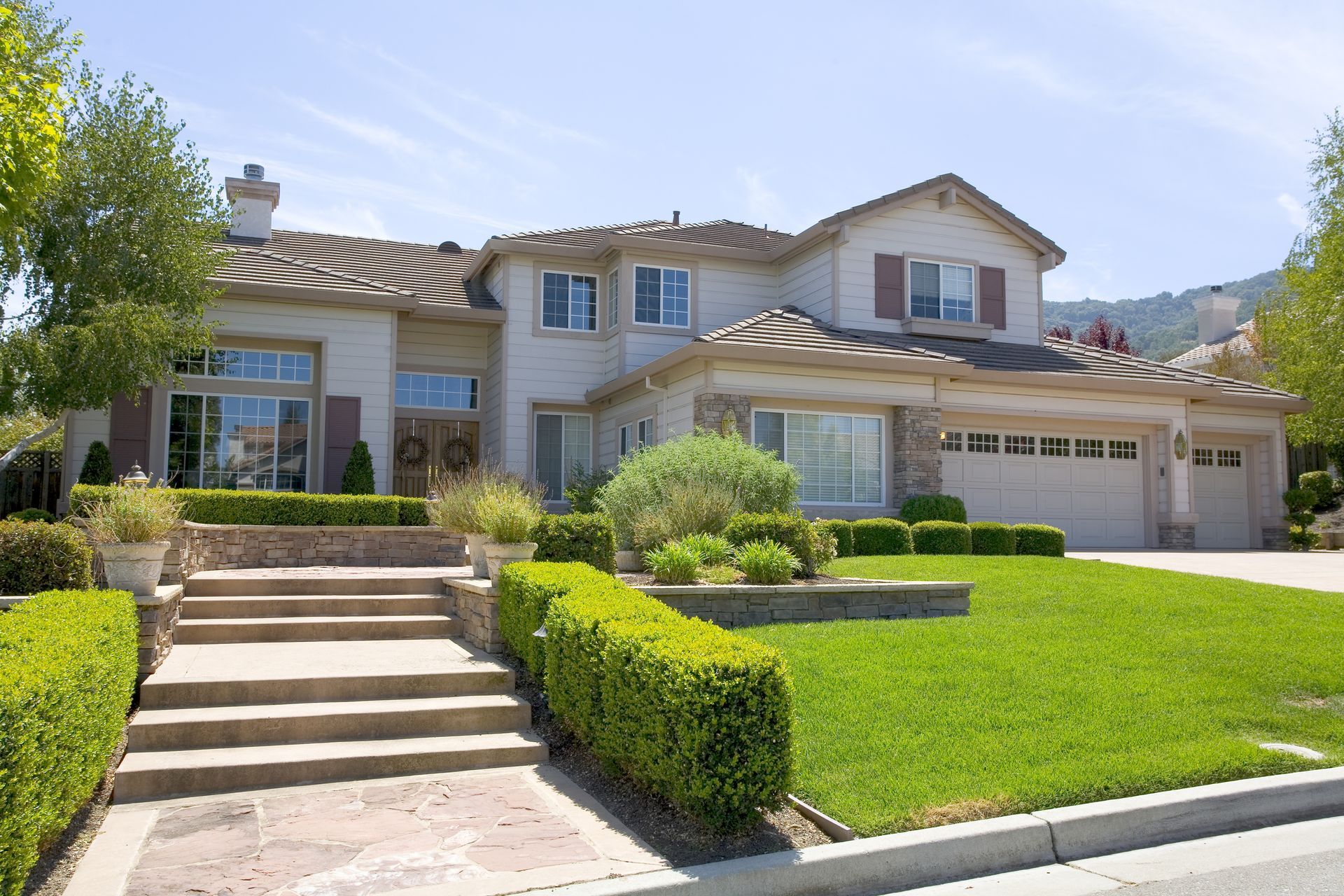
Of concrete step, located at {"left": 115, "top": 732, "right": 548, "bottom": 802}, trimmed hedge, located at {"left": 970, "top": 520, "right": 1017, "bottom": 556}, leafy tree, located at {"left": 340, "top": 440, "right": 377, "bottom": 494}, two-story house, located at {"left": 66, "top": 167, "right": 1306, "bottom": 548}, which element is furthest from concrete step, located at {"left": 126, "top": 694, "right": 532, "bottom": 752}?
leafy tree, located at {"left": 340, "top": 440, "right": 377, "bottom": 494}

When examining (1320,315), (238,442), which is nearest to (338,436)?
(238,442)

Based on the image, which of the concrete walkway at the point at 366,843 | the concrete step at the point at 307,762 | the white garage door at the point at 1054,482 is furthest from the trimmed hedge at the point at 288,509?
the white garage door at the point at 1054,482

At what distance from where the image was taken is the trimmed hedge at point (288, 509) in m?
12.2

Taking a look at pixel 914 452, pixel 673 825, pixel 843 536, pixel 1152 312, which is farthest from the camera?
pixel 1152 312

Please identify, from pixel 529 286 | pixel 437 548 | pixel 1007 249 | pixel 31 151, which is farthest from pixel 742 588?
pixel 1007 249

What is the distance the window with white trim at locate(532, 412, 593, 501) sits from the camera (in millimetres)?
19250

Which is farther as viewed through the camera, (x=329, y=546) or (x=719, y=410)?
(x=719, y=410)

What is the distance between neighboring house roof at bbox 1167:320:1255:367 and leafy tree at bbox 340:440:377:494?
1092 inches

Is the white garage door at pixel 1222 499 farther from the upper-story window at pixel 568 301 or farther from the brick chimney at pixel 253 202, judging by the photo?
the brick chimney at pixel 253 202

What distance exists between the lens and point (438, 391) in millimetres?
19828

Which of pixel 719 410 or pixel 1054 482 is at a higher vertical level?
pixel 719 410

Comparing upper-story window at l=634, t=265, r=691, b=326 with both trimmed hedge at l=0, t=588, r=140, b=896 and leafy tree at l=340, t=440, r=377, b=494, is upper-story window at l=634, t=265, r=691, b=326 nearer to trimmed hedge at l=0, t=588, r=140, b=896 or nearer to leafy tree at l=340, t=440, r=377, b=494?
leafy tree at l=340, t=440, r=377, b=494

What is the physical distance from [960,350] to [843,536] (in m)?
6.34

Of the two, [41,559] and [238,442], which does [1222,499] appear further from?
[41,559]
